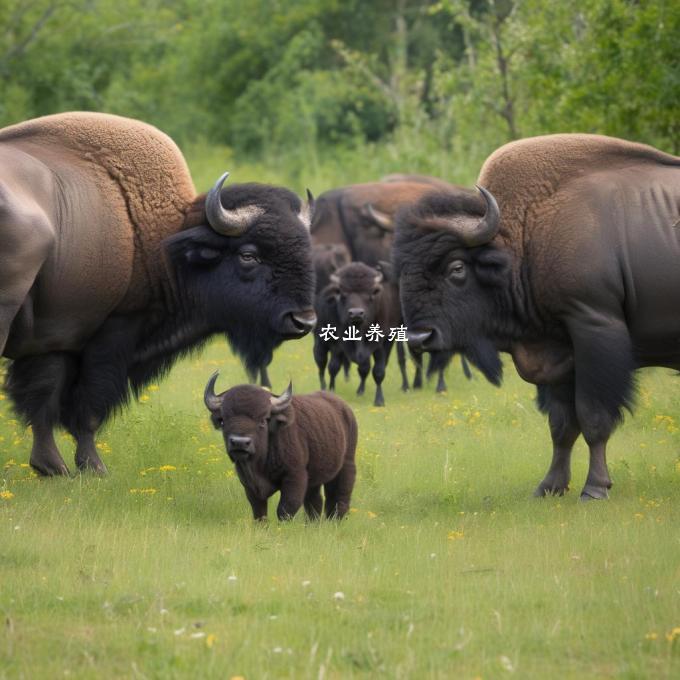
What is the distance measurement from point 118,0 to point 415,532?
33.7 meters

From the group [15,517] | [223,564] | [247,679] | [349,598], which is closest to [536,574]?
[349,598]

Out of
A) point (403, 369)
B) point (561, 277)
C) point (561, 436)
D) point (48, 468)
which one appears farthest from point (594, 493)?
point (403, 369)

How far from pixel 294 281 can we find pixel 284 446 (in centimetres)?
192

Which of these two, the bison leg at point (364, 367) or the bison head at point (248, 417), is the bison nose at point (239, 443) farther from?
the bison leg at point (364, 367)

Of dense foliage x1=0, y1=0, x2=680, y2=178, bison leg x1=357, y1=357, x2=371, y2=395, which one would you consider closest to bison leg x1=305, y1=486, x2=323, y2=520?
bison leg x1=357, y1=357, x2=371, y2=395

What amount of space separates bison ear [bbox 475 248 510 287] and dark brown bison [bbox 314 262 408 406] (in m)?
5.86

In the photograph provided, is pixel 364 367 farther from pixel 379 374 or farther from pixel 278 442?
pixel 278 442

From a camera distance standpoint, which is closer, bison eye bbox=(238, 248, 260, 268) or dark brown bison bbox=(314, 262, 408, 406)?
bison eye bbox=(238, 248, 260, 268)

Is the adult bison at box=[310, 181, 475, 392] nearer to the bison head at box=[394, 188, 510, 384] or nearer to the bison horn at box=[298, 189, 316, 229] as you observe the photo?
the bison horn at box=[298, 189, 316, 229]

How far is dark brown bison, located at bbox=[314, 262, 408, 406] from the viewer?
16.5 metres

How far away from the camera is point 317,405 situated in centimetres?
988

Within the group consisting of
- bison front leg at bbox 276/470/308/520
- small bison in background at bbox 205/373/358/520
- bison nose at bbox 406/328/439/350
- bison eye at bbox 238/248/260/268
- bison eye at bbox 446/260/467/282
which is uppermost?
bison eye at bbox 446/260/467/282

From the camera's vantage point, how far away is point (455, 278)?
10.4m

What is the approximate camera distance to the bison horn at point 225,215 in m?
10.8
